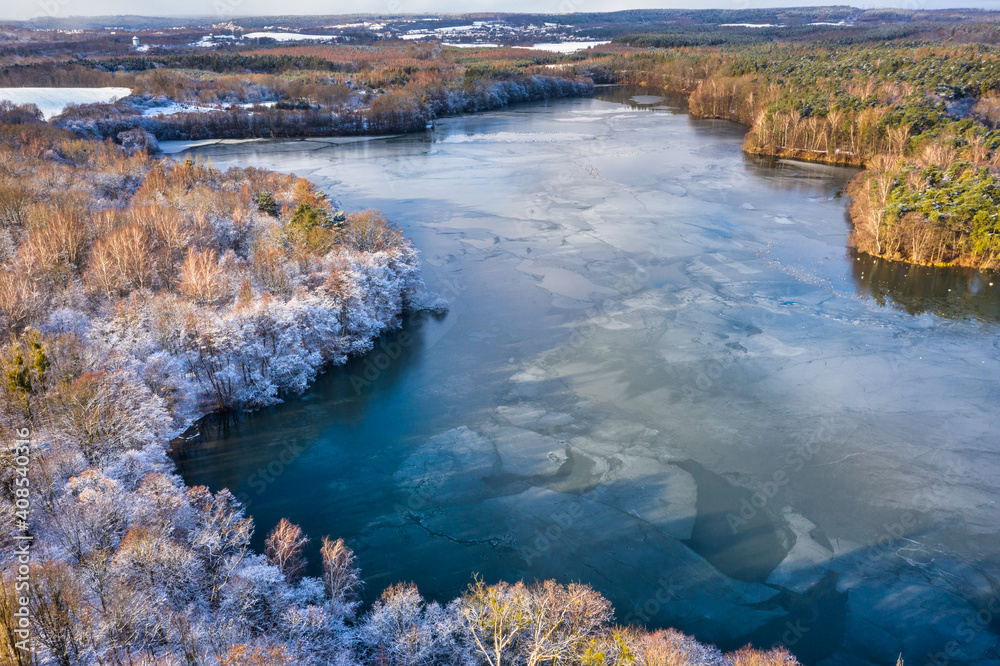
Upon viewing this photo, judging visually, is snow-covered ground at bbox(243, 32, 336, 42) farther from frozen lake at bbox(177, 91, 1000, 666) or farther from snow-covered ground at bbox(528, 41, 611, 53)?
frozen lake at bbox(177, 91, 1000, 666)

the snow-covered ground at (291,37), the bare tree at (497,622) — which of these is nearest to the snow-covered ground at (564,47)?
the snow-covered ground at (291,37)

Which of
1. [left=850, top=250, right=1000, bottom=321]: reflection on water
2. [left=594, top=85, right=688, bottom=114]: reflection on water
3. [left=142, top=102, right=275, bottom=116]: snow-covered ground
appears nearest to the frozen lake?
[left=850, top=250, right=1000, bottom=321]: reflection on water

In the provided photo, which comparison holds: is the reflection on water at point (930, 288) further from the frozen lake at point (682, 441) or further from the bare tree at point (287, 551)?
the bare tree at point (287, 551)

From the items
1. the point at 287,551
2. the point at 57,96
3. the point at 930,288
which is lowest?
the point at 287,551

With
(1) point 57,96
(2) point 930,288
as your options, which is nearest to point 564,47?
(1) point 57,96

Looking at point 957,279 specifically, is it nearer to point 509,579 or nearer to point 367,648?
point 509,579

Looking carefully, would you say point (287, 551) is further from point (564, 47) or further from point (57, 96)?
point (564, 47)
